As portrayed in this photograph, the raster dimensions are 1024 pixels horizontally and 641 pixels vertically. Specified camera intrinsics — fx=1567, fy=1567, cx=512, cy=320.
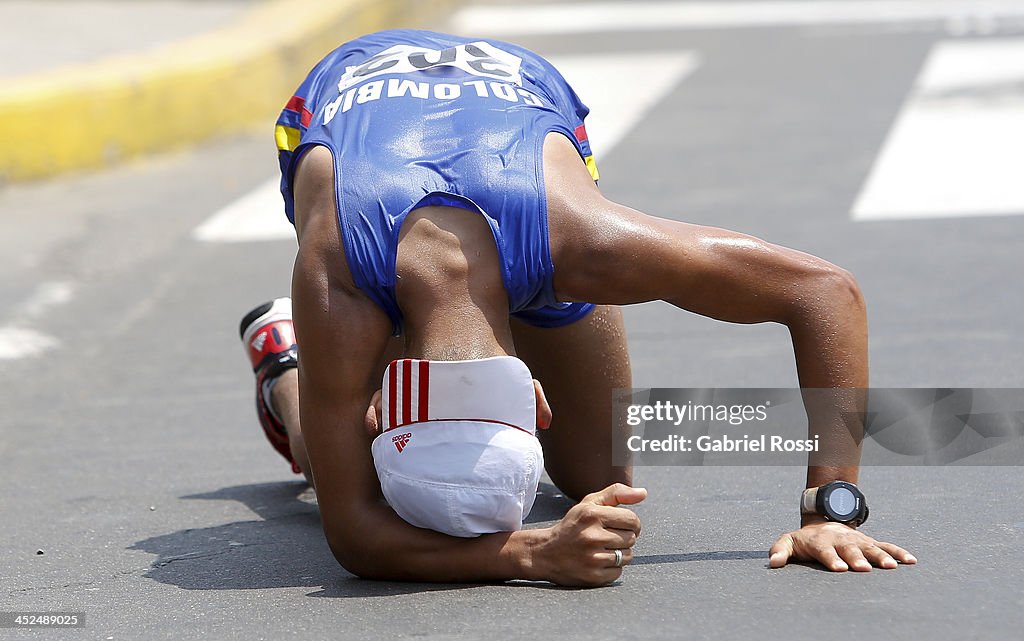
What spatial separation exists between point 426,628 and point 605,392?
4.01ft

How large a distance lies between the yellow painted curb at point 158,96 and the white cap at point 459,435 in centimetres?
548

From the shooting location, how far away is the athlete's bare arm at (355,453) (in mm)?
3111

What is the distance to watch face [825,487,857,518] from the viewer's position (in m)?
3.15

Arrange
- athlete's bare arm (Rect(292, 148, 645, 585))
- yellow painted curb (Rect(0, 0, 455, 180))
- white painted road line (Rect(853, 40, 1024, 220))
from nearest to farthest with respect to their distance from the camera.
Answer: athlete's bare arm (Rect(292, 148, 645, 585)), white painted road line (Rect(853, 40, 1024, 220)), yellow painted curb (Rect(0, 0, 455, 180))

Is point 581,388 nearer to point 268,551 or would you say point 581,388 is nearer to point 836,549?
point 268,551

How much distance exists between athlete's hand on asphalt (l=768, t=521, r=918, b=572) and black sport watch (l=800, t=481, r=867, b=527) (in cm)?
2

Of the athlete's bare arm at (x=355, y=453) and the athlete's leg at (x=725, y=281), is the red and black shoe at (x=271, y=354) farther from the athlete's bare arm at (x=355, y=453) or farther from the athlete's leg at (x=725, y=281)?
the athlete's leg at (x=725, y=281)

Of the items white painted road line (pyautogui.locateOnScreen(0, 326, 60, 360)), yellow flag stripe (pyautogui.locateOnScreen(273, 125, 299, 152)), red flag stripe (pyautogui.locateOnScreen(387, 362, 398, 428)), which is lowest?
white painted road line (pyautogui.locateOnScreen(0, 326, 60, 360))

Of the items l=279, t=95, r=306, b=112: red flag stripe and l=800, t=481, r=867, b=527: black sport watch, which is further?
l=279, t=95, r=306, b=112: red flag stripe

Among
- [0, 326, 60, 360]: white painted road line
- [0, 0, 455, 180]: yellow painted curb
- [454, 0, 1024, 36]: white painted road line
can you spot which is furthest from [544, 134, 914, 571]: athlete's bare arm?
[454, 0, 1024, 36]: white painted road line

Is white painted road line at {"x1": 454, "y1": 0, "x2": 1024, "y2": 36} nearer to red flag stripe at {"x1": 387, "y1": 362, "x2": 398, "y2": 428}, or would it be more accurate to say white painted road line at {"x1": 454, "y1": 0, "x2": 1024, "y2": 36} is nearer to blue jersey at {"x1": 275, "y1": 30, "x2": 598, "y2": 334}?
blue jersey at {"x1": 275, "y1": 30, "x2": 598, "y2": 334}

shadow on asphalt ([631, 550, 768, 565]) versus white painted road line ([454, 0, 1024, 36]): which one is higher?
white painted road line ([454, 0, 1024, 36])

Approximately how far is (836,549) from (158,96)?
6.56 m

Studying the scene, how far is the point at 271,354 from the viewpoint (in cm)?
423
